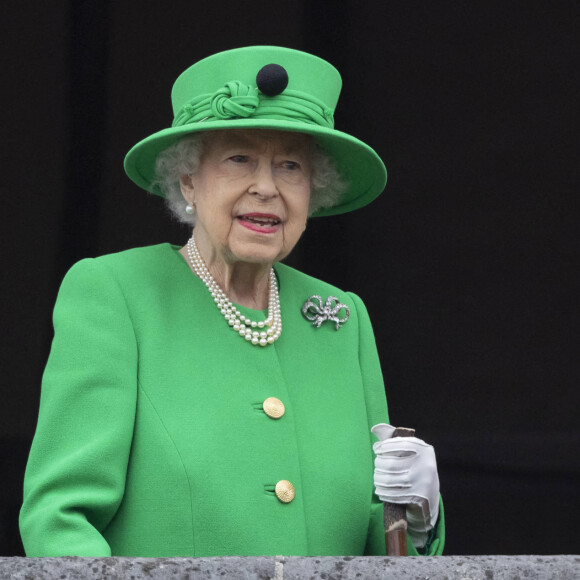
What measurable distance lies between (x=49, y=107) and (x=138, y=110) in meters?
0.31

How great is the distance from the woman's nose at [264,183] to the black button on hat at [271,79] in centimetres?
16

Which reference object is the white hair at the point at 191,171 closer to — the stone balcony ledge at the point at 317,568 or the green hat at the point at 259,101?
the green hat at the point at 259,101

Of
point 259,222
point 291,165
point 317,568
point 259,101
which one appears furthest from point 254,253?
point 317,568

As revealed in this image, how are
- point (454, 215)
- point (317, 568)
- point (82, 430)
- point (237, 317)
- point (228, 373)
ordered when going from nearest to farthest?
1. point (317, 568)
2. point (82, 430)
3. point (228, 373)
4. point (237, 317)
5. point (454, 215)

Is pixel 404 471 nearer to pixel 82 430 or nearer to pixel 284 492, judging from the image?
pixel 284 492

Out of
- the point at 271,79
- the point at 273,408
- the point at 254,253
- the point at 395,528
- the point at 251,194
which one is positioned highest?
the point at 271,79

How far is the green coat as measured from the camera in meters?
2.69

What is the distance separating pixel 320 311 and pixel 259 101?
1.80ft

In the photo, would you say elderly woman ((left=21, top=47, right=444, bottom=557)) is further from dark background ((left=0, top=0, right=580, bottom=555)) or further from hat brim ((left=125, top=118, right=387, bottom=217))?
dark background ((left=0, top=0, right=580, bottom=555))

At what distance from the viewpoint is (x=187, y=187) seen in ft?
10.3

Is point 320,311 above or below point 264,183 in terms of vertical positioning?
below

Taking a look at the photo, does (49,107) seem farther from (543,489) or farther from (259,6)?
(543,489)

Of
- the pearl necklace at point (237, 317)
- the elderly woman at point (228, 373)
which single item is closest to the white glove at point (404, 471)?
the elderly woman at point (228, 373)

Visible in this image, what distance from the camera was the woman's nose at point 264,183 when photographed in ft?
9.71
